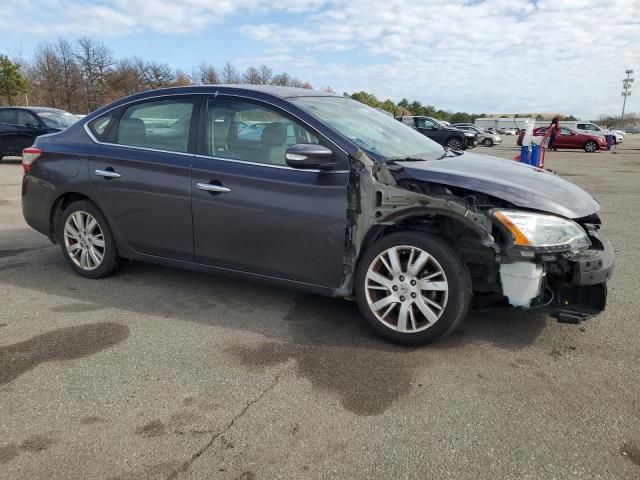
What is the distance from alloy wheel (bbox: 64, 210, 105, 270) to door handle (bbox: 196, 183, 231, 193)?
1284mm

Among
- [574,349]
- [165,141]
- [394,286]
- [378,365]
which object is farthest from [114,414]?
[574,349]

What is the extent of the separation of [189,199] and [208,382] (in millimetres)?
1562

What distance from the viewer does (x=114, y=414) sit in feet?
8.66

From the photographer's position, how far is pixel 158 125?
14.1ft

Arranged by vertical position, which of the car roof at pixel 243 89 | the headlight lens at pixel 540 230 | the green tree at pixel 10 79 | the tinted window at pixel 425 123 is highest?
the green tree at pixel 10 79

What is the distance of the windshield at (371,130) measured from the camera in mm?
3684

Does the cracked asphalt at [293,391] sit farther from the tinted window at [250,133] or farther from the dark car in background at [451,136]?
the dark car in background at [451,136]

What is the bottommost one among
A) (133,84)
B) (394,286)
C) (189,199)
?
(394,286)

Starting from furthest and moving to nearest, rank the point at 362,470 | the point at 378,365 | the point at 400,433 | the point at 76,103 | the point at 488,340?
1. the point at 76,103
2. the point at 488,340
3. the point at 378,365
4. the point at 400,433
5. the point at 362,470

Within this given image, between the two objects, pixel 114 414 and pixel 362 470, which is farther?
pixel 114 414

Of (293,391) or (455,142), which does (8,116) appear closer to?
(293,391)

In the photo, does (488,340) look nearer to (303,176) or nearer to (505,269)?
(505,269)

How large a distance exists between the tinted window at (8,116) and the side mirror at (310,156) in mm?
14291

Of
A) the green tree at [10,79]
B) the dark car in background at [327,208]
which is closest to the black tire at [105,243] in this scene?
the dark car in background at [327,208]
